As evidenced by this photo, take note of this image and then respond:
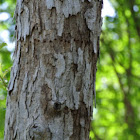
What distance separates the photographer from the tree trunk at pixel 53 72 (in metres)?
1.42

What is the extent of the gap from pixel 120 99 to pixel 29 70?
7.90 metres

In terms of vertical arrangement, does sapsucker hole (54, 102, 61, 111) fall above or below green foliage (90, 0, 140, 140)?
below

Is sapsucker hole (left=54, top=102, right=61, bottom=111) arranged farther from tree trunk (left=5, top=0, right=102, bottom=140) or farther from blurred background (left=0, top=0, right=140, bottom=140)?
blurred background (left=0, top=0, right=140, bottom=140)

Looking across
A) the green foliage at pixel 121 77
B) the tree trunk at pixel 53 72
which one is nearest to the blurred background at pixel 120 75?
the green foliage at pixel 121 77

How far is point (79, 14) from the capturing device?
155 centimetres

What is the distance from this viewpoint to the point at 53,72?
1462mm

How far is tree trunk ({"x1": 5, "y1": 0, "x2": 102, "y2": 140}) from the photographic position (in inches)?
55.7

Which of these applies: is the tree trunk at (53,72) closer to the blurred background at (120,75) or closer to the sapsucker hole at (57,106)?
the sapsucker hole at (57,106)

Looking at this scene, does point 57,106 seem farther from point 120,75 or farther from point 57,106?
point 120,75

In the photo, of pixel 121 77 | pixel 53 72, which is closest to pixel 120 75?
pixel 121 77

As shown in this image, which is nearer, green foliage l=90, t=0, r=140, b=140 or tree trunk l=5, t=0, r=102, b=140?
tree trunk l=5, t=0, r=102, b=140

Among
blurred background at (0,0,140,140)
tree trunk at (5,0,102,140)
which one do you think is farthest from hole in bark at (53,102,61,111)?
blurred background at (0,0,140,140)

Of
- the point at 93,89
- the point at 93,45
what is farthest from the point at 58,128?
the point at 93,45

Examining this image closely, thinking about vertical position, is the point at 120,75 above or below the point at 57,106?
above
